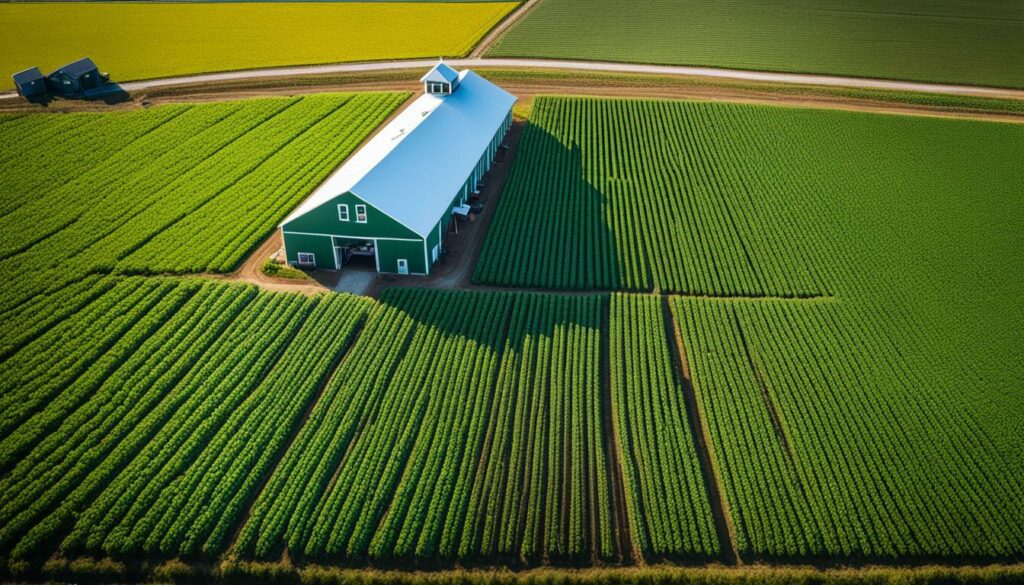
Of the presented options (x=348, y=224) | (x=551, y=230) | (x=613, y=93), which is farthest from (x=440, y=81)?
(x=613, y=93)

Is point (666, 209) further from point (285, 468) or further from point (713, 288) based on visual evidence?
point (285, 468)

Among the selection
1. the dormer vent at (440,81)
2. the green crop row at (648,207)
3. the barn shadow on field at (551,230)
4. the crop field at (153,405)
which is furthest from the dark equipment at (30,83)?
the barn shadow on field at (551,230)

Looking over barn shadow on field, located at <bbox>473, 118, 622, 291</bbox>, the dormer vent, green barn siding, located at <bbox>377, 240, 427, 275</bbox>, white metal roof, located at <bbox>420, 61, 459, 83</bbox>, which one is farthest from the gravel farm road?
green barn siding, located at <bbox>377, 240, 427, 275</bbox>

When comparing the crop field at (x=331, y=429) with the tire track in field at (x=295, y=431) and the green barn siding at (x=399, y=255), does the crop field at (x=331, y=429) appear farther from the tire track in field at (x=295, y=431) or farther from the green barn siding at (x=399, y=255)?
the green barn siding at (x=399, y=255)

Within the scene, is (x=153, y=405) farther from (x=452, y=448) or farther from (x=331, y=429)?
(x=452, y=448)

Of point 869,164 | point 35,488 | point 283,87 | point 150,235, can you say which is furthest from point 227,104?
point 869,164

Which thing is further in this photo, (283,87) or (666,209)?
(283,87)
